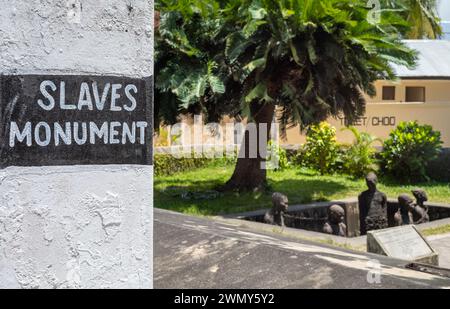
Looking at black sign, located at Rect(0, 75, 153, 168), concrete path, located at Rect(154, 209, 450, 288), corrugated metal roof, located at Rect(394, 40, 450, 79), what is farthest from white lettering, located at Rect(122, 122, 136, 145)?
corrugated metal roof, located at Rect(394, 40, 450, 79)

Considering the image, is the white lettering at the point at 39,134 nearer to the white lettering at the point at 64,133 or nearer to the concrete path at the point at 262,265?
the white lettering at the point at 64,133

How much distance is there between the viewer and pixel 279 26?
10.2 m

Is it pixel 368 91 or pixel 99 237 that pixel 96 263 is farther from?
pixel 368 91

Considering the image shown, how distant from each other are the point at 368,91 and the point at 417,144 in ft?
13.0

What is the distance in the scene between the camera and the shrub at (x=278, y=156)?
1587 cm

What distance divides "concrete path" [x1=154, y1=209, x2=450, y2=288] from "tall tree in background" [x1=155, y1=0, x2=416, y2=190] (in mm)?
5180

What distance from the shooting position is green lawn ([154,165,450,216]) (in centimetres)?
1120

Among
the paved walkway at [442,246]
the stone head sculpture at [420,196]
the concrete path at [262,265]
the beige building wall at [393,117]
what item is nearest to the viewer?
the concrete path at [262,265]

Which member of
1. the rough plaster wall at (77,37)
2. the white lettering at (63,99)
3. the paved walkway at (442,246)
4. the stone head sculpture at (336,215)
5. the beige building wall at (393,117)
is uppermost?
the beige building wall at (393,117)

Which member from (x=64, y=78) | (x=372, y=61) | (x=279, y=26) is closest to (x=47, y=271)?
(x=64, y=78)

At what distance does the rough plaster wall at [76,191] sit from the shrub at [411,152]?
1327 cm

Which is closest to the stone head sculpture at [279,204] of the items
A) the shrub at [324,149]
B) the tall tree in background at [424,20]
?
the shrub at [324,149]

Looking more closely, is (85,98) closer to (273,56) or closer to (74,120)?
(74,120)

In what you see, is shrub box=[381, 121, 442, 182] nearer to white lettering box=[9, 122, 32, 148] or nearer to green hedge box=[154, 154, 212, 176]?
green hedge box=[154, 154, 212, 176]
